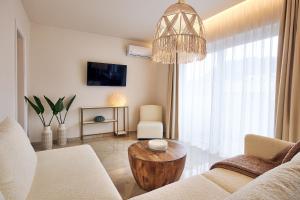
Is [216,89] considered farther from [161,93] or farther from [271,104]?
[161,93]

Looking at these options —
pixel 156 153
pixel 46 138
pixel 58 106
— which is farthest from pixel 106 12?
pixel 46 138

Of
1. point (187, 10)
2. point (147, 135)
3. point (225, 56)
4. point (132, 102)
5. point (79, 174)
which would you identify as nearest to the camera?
point (79, 174)

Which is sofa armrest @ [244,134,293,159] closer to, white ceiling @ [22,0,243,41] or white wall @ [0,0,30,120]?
white ceiling @ [22,0,243,41]

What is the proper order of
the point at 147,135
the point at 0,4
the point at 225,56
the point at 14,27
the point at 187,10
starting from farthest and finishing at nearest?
the point at 147,135 → the point at 225,56 → the point at 14,27 → the point at 0,4 → the point at 187,10

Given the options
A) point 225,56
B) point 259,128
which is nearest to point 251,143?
point 259,128

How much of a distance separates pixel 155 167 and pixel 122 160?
1.13m

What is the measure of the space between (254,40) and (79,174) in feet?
8.97

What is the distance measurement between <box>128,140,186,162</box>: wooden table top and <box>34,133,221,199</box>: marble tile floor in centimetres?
40

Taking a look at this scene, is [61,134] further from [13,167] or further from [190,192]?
[190,192]

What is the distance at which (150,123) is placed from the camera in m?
3.93

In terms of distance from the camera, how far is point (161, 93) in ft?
14.8

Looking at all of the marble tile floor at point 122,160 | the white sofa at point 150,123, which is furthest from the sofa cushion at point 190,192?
the white sofa at point 150,123

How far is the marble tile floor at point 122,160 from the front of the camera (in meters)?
2.01

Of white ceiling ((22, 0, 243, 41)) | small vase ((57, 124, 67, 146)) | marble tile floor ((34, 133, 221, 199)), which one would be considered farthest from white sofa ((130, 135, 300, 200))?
small vase ((57, 124, 67, 146))
